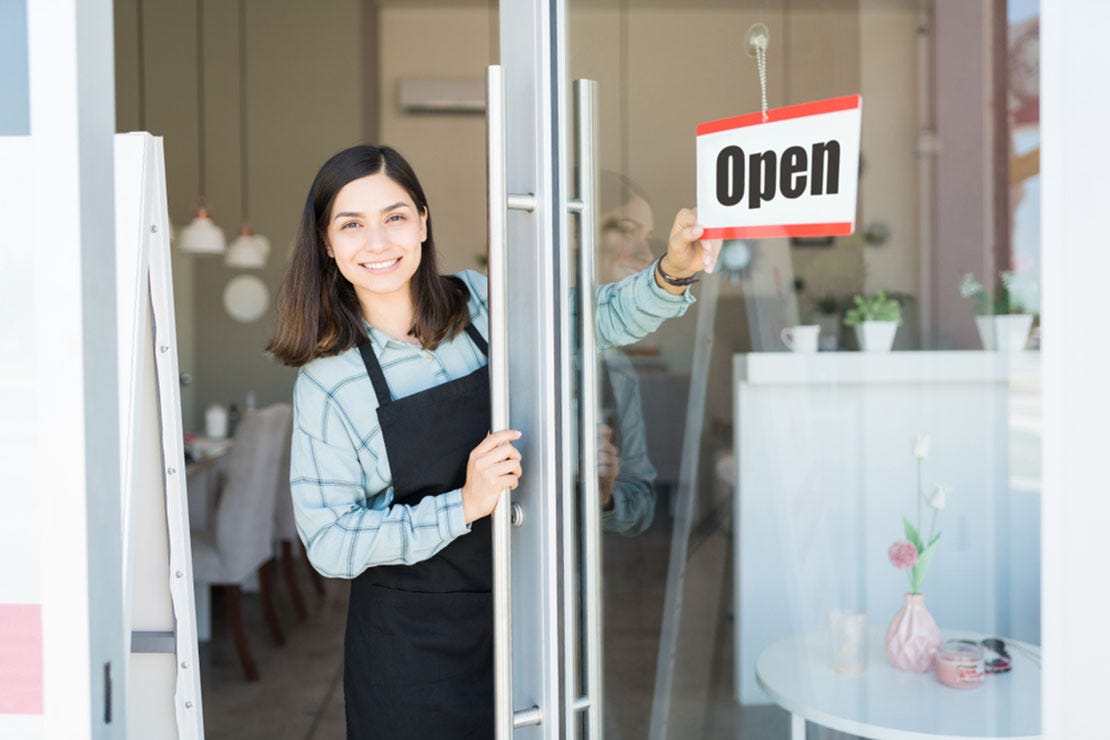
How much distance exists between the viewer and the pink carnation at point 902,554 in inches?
56.0

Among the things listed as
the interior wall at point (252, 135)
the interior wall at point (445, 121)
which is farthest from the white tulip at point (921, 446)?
the interior wall at point (445, 121)

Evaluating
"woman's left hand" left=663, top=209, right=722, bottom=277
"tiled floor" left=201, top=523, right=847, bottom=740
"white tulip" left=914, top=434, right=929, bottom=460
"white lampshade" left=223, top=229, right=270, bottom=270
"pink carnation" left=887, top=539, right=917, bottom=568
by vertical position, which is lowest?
"tiled floor" left=201, top=523, right=847, bottom=740

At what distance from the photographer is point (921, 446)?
1.40m

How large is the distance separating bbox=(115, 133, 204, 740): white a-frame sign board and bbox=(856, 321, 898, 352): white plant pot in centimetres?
116

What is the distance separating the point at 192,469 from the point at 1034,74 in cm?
399

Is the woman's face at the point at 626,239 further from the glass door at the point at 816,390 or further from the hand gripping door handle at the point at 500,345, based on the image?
the hand gripping door handle at the point at 500,345

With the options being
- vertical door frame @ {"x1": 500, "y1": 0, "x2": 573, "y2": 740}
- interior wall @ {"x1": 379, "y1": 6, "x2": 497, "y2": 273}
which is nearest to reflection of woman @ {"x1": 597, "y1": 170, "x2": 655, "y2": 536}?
vertical door frame @ {"x1": 500, "y1": 0, "x2": 573, "y2": 740}

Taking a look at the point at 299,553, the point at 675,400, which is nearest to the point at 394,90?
the point at 299,553

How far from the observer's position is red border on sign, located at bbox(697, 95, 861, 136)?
129cm

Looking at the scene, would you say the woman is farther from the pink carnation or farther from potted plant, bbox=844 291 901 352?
the pink carnation

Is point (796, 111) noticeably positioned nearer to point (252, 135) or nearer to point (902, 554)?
point (902, 554)

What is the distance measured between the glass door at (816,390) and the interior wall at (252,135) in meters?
5.36

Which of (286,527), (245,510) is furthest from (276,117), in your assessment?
(245,510)

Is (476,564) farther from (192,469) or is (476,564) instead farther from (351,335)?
(192,469)
